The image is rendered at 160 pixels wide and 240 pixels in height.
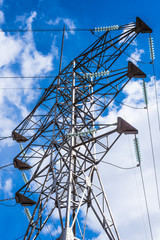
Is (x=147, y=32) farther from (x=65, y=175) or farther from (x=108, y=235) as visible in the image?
(x=108, y=235)

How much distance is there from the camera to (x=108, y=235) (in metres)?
16.0

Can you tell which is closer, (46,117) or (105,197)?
(105,197)

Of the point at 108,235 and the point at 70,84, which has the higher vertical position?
the point at 70,84

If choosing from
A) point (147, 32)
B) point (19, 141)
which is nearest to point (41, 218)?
point (19, 141)

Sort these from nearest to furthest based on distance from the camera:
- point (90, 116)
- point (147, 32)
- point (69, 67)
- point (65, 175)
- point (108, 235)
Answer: point (108, 235) < point (65, 175) < point (147, 32) < point (90, 116) < point (69, 67)

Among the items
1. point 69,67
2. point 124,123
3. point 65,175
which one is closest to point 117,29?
point 69,67

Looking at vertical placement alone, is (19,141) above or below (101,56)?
below

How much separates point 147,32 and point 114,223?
1144cm

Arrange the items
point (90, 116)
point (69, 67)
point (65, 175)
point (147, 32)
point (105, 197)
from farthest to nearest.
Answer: point (69, 67) → point (90, 116) → point (147, 32) → point (65, 175) → point (105, 197)

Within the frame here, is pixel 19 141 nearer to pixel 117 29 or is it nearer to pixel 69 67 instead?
pixel 69 67

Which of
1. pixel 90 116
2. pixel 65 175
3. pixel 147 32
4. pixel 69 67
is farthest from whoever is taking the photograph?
pixel 69 67

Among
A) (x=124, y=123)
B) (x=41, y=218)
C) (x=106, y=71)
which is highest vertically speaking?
(x=106, y=71)

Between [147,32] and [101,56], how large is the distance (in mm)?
3507

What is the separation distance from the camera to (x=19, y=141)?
2288cm
